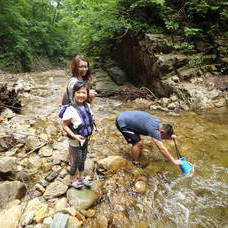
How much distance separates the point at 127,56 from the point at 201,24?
3564 mm

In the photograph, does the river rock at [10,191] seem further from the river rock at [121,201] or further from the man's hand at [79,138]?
the river rock at [121,201]

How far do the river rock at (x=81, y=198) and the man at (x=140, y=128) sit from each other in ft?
3.86

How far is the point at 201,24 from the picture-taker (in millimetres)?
9047

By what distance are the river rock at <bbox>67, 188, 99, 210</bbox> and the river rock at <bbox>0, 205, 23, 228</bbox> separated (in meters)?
0.63

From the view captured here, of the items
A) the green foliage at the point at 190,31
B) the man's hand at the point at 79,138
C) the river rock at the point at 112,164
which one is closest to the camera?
the man's hand at the point at 79,138

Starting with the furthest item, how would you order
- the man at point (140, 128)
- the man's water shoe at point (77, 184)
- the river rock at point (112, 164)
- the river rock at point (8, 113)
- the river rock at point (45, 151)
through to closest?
the river rock at point (8, 113) → the river rock at point (45, 151) → the river rock at point (112, 164) → the man at point (140, 128) → the man's water shoe at point (77, 184)

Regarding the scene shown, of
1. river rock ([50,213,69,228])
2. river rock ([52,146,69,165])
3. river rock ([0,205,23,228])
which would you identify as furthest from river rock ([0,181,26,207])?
river rock ([52,146,69,165])

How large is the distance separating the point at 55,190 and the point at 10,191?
58cm

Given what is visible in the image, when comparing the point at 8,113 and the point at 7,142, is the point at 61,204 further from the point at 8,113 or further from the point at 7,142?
the point at 8,113

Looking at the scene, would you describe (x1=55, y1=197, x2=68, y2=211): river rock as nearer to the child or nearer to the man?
the child

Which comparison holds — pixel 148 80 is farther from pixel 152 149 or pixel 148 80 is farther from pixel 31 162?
pixel 31 162

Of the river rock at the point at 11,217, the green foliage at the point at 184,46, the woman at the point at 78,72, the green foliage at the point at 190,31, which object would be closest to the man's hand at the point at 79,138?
the woman at the point at 78,72

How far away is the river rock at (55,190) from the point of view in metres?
3.18

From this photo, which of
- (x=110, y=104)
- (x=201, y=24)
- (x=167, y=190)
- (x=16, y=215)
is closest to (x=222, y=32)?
(x=201, y=24)
